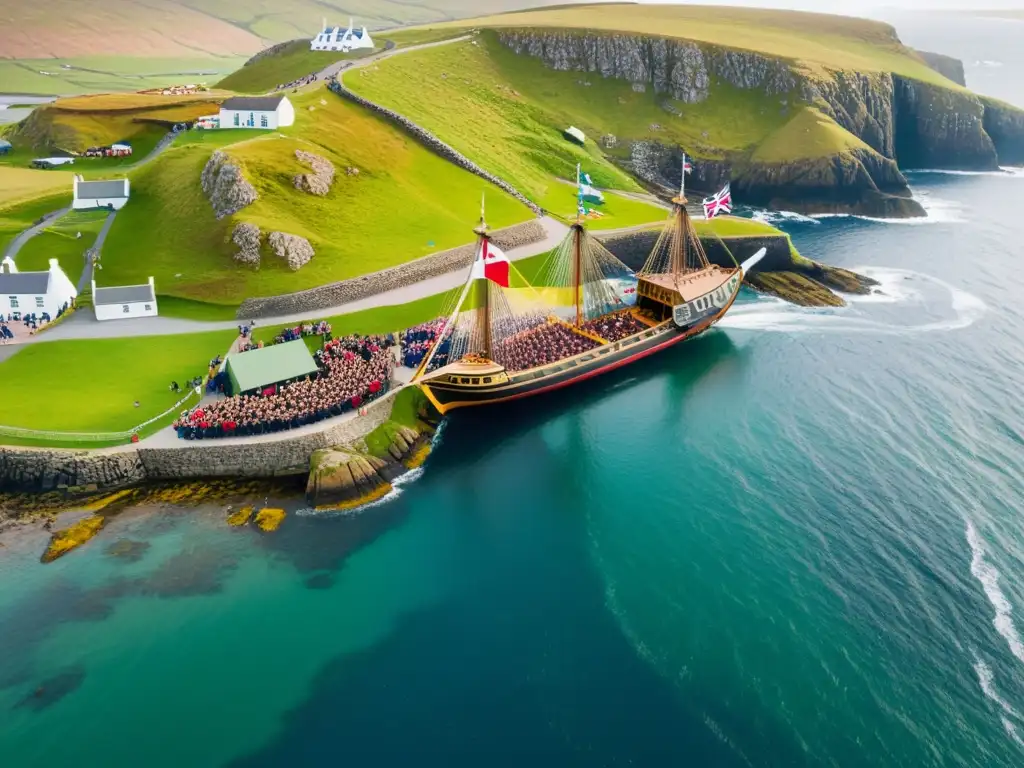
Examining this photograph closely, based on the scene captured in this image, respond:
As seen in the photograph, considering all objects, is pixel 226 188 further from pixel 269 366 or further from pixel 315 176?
pixel 269 366

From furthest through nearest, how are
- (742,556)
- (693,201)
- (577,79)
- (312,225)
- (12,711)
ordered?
(577,79), (693,201), (312,225), (742,556), (12,711)

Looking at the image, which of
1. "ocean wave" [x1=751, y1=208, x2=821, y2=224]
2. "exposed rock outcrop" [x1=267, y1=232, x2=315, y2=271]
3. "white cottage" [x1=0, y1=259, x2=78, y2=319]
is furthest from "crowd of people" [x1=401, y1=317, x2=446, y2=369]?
"ocean wave" [x1=751, y1=208, x2=821, y2=224]

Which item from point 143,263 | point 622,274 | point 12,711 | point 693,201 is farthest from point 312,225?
point 693,201

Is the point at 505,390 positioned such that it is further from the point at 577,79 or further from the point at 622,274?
the point at 577,79

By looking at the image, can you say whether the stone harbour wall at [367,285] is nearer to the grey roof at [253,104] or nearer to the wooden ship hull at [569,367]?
the wooden ship hull at [569,367]

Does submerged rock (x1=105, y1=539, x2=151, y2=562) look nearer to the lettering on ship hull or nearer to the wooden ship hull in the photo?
the wooden ship hull

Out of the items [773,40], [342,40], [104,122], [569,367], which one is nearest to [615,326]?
[569,367]
